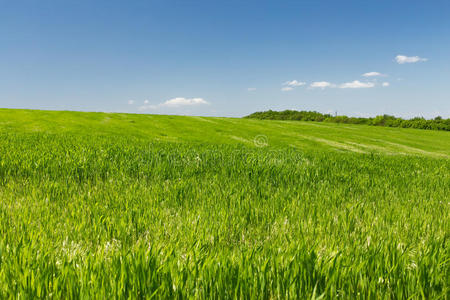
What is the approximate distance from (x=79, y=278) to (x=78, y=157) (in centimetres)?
537

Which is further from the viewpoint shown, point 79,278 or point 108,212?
point 108,212

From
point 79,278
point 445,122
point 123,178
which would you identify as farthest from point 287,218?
point 445,122

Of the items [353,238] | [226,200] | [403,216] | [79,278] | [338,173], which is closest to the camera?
[79,278]

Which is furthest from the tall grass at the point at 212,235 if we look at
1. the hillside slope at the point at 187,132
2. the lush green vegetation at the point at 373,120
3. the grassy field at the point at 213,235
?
the lush green vegetation at the point at 373,120

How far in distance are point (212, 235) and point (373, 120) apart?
79.4 metres

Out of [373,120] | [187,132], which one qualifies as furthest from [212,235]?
[373,120]

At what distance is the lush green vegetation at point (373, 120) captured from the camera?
62638 millimetres

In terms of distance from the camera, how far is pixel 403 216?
349 centimetres

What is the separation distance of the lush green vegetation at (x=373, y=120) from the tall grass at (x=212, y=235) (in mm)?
71713

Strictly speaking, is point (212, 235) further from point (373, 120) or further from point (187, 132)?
point (373, 120)

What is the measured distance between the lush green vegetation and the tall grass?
235 feet

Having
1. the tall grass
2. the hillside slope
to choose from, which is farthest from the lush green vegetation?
the tall grass

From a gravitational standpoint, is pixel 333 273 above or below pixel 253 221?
above

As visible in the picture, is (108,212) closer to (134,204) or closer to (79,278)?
(134,204)
